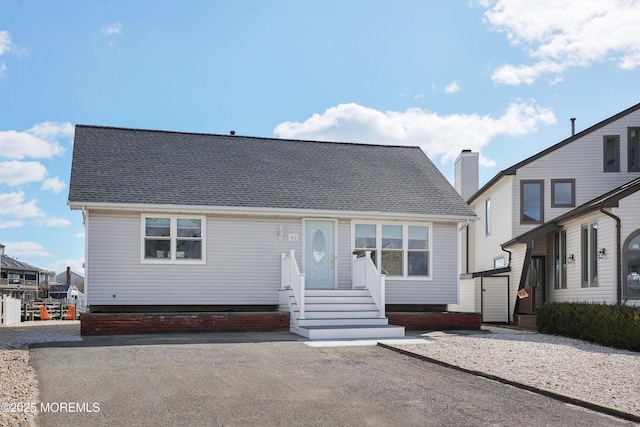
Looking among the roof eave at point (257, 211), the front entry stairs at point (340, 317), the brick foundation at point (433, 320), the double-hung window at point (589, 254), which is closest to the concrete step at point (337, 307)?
the front entry stairs at point (340, 317)

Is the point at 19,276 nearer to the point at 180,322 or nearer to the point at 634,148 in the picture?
the point at 180,322

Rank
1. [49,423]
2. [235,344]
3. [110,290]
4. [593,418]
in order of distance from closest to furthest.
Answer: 1. [49,423]
2. [593,418]
3. [235,344]
4. [110,290]

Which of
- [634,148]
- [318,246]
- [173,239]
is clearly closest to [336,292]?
[318,246]

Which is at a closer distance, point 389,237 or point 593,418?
point 593,418

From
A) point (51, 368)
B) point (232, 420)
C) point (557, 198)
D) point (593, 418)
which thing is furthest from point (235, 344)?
point (557, 198)

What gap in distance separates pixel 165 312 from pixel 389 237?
20.3ft

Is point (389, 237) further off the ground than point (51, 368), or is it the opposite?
point (389, 237)

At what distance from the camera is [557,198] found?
22.4 m

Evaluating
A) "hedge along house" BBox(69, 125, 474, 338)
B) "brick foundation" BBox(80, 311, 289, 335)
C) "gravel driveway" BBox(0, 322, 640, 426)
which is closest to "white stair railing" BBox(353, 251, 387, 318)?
"hedge along house" BBox(69, 125, 474, 338)

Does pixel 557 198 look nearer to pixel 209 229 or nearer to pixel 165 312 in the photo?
pixel 209 229

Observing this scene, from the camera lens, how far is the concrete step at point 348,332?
555 inches

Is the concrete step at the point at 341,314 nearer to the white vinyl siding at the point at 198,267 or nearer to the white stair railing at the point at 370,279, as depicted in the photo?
the white stair railing at the point at 370,279

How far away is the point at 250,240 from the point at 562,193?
37.1ft

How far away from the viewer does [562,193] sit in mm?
22312
